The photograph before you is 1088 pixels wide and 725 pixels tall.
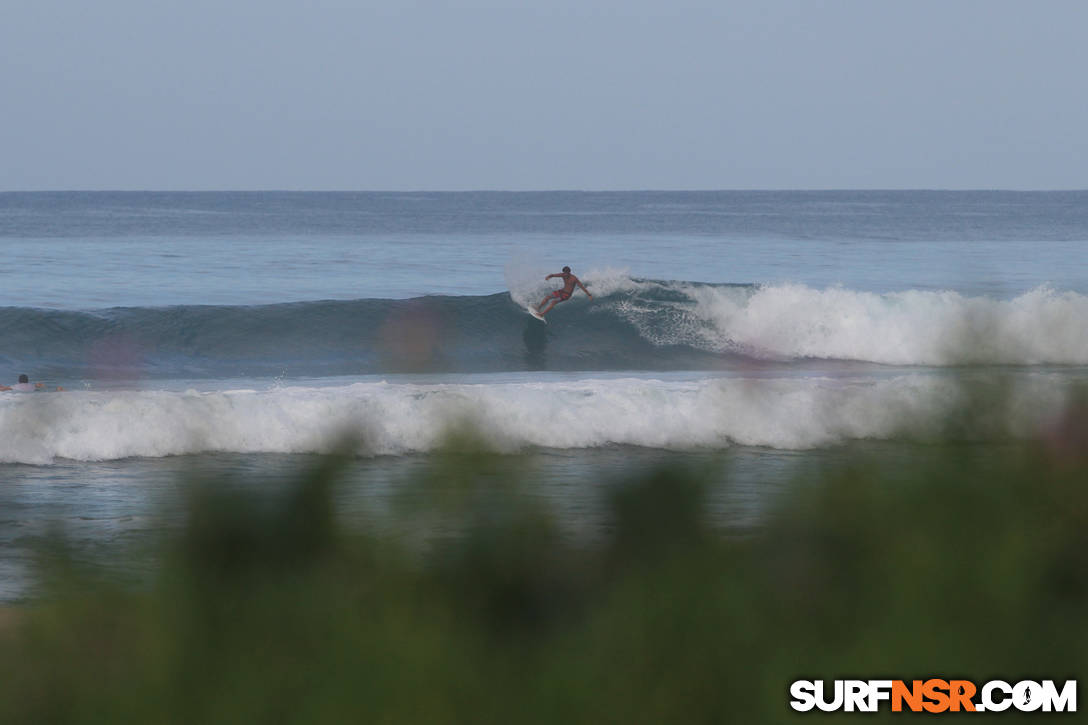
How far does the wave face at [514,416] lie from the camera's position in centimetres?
312

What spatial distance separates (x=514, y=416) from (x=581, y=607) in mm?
9180

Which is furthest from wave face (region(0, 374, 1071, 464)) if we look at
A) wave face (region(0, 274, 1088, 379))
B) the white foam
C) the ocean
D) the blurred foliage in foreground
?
the white foam

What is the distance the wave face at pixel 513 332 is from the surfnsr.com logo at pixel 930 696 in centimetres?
1728

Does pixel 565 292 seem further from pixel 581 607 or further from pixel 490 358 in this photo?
pixel 581 607

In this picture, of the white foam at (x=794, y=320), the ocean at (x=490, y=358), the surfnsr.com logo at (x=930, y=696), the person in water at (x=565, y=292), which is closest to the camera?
the surfnsr.com logo at (x=930, y=696)

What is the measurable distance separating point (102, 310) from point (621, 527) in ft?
77.3

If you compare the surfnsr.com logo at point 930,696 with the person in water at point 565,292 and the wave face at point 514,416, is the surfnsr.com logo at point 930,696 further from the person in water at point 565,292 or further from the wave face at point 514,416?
the person in water at point 565,292

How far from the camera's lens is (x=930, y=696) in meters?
2.38

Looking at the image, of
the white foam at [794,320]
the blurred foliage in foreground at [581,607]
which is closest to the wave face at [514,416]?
the blurred foliage in foreground at [581,607]

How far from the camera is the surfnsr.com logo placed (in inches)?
93.0

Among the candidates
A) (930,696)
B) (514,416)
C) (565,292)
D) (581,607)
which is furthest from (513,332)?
(930,696)

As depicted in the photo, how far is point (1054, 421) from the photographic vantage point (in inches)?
113

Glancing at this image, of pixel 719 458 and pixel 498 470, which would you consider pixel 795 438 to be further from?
pixel 498 470

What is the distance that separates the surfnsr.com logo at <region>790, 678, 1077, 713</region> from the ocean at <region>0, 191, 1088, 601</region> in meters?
0.60
